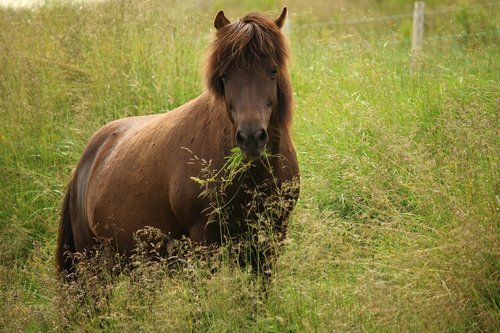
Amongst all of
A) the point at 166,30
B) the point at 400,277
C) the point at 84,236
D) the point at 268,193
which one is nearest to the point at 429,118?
the point at 268,193

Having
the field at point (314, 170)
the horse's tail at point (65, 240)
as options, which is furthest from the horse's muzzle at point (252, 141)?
the horse's tail at point (65, 240)

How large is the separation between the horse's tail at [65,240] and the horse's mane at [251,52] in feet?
8.33

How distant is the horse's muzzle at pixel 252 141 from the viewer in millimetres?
4688

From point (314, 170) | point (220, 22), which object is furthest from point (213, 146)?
point (314, 170)

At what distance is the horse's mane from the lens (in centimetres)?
507

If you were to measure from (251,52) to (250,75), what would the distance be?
0.53 ft

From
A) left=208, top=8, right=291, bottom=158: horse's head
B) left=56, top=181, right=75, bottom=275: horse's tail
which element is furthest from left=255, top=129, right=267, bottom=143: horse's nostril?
left=56, top=181, right=75, bottom=275: horse's tail

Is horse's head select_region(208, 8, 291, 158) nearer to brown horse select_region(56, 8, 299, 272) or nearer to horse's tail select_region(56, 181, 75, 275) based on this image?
brown horse select_region(56, 8, 299, 272)

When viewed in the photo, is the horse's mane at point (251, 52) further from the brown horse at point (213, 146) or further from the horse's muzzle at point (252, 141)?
the horse's muzzle at point (252, 141)

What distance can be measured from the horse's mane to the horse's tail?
2.54 meters

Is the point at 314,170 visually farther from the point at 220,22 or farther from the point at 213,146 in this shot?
the point at 220,22

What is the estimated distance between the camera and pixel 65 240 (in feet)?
23.3

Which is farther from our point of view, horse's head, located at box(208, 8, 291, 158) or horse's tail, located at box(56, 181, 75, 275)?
horse's tail, located at box(56, 181, 75, 275)

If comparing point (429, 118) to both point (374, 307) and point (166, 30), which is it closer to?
point (374, 307)
